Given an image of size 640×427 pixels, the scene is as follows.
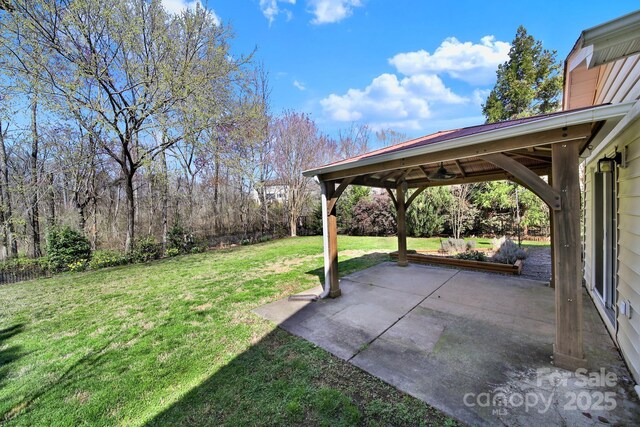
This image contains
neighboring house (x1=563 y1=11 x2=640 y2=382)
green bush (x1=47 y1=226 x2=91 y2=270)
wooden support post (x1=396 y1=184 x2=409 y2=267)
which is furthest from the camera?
green bush (x1=47 y1=226 x2=91 y2=270)

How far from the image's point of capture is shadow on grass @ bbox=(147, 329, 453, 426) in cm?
193

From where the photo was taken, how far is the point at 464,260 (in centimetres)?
634

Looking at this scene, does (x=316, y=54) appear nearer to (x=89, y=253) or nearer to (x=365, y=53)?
(x=365, y=53)

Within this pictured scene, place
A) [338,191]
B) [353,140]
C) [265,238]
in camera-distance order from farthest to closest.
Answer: [353,140]
[265,238]
[338,191]

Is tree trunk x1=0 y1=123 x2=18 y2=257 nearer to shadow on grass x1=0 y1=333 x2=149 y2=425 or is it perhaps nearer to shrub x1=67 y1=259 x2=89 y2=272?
shrub x1=67 y1=259 x2=89 y2=272

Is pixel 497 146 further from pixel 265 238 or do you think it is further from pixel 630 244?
pixel 265 238

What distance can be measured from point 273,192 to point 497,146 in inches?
568

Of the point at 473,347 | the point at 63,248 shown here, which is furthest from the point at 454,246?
the point at 63,248

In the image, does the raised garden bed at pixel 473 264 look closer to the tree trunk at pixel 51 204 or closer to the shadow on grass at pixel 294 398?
the shadow on grass at pixel 294 398

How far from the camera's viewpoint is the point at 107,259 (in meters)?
8.41

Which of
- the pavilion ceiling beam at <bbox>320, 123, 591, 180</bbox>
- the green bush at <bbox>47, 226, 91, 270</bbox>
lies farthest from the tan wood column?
the green bush at <bbox>47, 226, 91, 270</bbox>

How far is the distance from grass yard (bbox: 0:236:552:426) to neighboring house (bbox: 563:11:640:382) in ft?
7.02

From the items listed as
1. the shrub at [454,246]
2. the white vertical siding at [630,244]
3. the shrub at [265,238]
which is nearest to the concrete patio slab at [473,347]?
the white vertical siding at [630,244]

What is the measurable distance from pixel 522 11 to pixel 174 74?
35.6 feet
